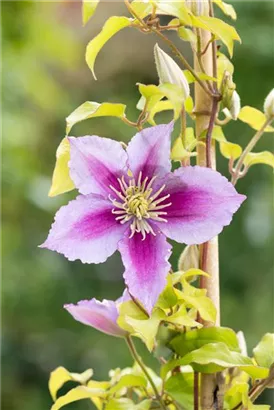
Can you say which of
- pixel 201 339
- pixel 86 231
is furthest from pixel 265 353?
pixel 86 231

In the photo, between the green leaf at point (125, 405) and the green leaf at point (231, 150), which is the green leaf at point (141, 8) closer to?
the green leaf at point (231, 150)

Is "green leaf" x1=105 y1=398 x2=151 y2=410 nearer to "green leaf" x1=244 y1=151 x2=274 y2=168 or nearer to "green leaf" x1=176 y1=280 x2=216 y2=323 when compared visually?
"green leaf" x1=176 y1=280 x2=216 y2=323

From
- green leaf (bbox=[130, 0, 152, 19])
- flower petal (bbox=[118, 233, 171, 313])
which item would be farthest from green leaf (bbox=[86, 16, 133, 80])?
flower petal (bbox=[118, 233, 171, 313])

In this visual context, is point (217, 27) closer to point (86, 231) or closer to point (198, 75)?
point (198, 75)

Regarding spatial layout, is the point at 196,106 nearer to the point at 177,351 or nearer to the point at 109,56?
the point at 177,351

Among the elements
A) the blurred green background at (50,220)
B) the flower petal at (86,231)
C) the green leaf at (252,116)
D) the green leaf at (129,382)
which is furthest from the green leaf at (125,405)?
the blurred green background at (50,220)

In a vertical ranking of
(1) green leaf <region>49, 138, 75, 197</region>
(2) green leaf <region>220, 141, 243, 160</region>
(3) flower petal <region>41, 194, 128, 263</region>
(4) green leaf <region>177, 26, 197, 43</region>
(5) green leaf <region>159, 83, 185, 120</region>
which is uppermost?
(4) green leaf <region>177, 26, 197, 43</region>

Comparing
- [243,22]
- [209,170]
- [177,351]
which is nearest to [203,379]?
[177,351]
